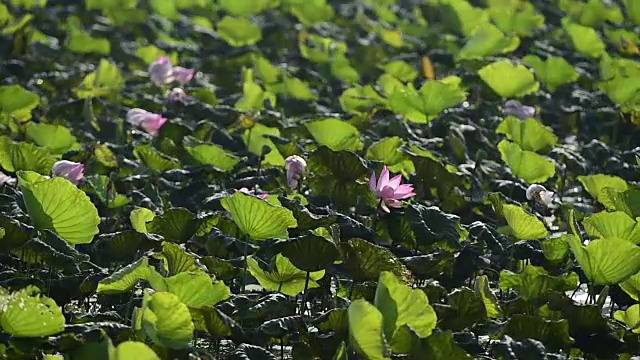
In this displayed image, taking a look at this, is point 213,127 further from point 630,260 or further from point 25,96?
point 630,260

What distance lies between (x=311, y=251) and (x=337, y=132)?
100 centimetres

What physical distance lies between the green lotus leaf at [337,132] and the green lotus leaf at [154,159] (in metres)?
0.35

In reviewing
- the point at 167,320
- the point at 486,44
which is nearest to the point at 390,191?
the point at 167,320

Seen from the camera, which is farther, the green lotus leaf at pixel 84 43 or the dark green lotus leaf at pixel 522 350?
the green lotus leaf at pixel 84 43

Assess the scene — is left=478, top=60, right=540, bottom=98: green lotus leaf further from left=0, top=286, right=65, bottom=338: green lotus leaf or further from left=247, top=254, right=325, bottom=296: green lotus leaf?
left=0, top=286, right=65, bottom=338: green lotus leaf

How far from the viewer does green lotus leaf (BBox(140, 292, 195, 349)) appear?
2.00m

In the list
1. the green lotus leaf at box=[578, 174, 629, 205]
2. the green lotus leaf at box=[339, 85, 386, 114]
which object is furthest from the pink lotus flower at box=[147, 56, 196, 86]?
the green lotus leaf at box=[578, 174, 629, 205]

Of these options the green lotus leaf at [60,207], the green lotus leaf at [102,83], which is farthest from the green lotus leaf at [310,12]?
the green lotus leaf at [60,207]

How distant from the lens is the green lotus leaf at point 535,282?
8.04 feet

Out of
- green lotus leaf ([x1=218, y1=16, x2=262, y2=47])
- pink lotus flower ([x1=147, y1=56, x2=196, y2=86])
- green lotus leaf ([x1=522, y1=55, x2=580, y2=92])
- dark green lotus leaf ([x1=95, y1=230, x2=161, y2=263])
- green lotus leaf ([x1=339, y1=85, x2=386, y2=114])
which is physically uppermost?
dark green lotus leaf ([x1=95, y1=230, x2=161, y2=263])

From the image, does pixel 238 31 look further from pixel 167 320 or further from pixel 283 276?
pixel 167 320

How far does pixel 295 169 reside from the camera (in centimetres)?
301

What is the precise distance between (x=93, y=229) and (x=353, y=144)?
997 mm

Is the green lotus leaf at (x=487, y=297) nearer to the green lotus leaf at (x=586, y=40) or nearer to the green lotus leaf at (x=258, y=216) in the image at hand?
the green lotus leaf at (x=258, y=216)
